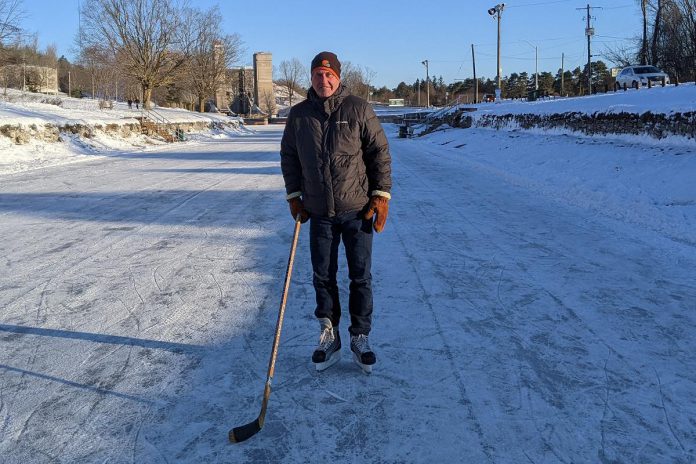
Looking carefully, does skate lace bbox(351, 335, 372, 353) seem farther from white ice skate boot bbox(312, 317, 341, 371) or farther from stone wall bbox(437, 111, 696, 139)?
Result: stone wall bbox(437, 111, 696, 139)

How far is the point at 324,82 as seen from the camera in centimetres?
329

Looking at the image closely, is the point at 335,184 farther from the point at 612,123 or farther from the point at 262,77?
the point at 262,77

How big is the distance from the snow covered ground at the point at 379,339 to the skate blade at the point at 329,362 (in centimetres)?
7

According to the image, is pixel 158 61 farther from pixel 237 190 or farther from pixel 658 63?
pixel 658 63

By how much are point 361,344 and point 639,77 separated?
30.8m

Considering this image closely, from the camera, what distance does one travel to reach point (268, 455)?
8.66ft

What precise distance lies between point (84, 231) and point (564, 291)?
609 cm

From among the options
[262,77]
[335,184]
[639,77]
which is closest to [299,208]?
[335,184]

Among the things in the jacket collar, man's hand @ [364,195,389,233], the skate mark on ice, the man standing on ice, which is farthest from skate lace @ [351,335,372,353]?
the jacket collar

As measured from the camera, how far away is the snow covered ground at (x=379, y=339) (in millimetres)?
2764

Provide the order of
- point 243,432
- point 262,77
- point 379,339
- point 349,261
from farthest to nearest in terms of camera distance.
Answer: point 262,77 < point 379,339 < point 349,261 < point 243,432

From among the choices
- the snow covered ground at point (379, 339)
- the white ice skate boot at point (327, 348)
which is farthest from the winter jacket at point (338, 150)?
the snow covered ground at point (379, 339)

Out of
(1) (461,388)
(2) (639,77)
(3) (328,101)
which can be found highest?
(2) (639,77)

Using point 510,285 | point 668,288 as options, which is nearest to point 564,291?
point 510,285
